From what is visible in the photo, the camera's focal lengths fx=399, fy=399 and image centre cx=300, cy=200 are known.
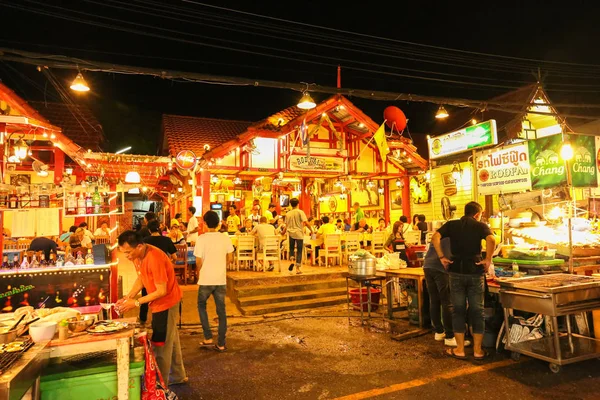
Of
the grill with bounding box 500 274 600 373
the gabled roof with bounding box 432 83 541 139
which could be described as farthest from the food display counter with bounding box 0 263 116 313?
the gabled roof with bounding box 432 83 541 139

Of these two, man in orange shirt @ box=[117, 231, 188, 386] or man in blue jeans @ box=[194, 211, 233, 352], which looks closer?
man in orange shirt @ box=[117, 231, 188, 386]

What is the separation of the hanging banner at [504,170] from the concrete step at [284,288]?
13.7 ft

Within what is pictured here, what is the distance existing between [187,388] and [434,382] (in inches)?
116

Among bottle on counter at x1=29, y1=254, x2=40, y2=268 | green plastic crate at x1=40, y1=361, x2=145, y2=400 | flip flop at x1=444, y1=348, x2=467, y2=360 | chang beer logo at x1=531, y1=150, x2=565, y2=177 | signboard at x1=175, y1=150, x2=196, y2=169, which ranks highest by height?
signboard at x1=175, y1=150, x2=196, y2=169

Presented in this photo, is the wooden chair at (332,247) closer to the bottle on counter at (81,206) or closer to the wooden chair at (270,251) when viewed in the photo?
the wooden chair at (270,251)

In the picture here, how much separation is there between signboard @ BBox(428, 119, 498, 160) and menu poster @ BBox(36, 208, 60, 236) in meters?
7.71

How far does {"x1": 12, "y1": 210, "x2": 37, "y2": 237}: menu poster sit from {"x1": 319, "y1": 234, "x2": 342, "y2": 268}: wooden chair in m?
7.29

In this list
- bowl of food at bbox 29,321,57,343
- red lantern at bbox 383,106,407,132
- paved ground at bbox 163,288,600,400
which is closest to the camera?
bowl of food at bbox 29,321,57,343

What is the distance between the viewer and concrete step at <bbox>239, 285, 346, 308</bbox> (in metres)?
8.80

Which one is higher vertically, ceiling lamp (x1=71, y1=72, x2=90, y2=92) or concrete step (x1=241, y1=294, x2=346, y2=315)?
ceiling lamp (x1=71, y1=72, x2=90, y2=92)

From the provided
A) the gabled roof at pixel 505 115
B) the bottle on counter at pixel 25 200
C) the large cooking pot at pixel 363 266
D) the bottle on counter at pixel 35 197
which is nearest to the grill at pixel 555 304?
the large cooking pot at pixel 363 266

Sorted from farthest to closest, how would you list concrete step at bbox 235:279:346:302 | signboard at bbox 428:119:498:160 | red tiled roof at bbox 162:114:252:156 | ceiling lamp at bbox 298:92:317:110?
1. red tiled roof at bbox 162:114:252:156
2. ceiling lamp at bbox 298:92:317:110
3. concrete step at bbox 235:279:346:302
4. signboard at bbox 428:119:498:160

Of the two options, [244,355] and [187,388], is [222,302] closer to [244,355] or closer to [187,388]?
[244,355]

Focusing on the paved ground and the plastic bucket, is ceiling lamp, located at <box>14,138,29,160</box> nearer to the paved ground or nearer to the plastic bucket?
the paved ground
